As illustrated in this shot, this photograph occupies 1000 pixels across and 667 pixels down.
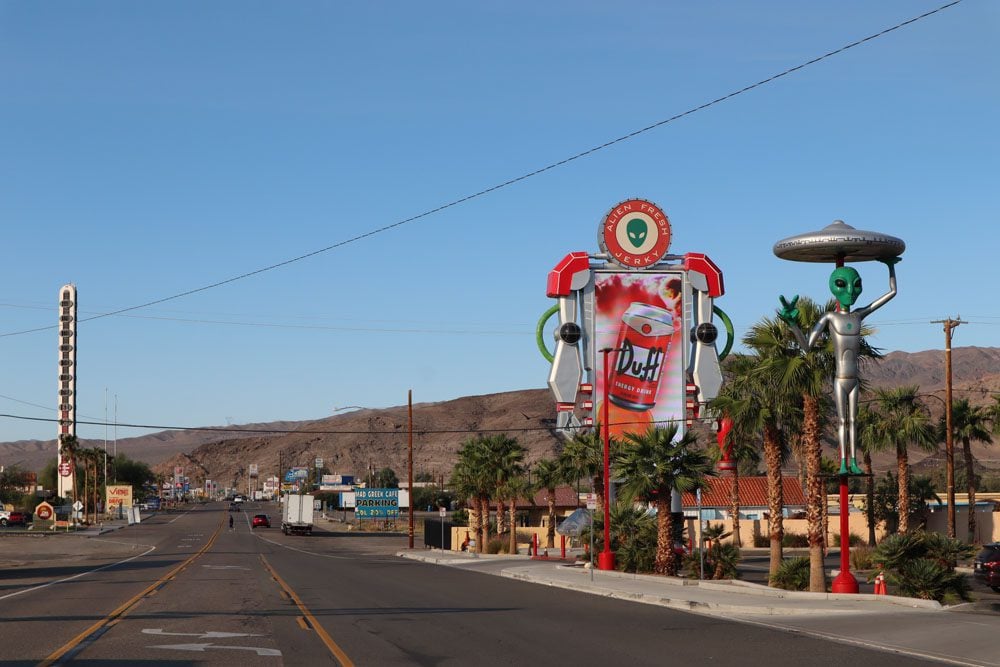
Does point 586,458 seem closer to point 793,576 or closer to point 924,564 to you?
point 793,576

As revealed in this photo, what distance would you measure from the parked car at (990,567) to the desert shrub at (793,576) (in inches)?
198

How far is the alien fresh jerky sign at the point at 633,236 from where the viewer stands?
69.2 m

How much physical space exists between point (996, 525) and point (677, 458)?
29.0m

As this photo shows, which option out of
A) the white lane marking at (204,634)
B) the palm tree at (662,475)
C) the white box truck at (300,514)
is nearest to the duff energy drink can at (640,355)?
the palm tree at (662,475)

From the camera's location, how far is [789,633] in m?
21.3

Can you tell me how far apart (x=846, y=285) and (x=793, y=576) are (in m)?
8.23

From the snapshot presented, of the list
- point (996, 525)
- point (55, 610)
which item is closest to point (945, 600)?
point (55, 610)

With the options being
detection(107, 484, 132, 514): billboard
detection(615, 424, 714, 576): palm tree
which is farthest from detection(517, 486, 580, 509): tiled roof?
detection(615, 424, 714, 576): palm tree

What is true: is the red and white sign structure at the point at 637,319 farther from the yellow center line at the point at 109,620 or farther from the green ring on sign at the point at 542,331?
the yellow center line at the point at 109,620

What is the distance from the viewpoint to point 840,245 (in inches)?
1142

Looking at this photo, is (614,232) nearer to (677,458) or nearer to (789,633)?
(677,458)

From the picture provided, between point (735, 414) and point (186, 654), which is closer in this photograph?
point (186, 654)

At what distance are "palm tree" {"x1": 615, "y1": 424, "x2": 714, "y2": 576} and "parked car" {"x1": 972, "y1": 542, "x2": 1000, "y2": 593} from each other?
29.0 ft

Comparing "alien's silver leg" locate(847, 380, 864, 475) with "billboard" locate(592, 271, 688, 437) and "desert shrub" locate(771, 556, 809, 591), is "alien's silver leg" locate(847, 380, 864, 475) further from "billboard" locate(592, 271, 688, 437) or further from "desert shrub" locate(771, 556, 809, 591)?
"billboard" locate(592, 271, 688, 437)
